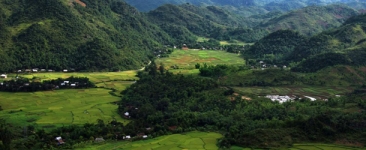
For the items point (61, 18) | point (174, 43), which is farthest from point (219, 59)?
point (61, 18)

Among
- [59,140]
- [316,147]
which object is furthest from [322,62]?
[59,140]

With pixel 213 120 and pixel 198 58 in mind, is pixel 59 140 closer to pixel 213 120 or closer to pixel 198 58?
pixel 213 120

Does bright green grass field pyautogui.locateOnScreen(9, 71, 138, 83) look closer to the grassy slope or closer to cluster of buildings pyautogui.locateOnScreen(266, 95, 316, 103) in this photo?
the grassy slope

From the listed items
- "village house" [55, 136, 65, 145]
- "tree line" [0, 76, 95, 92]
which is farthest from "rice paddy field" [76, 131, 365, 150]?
"tree line" [0, 76, 95, 92]

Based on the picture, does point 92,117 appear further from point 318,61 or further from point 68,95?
point 318,61

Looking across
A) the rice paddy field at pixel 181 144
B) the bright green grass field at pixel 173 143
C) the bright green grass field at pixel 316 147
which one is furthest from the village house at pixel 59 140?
the bright green grass field at pixel 316 147

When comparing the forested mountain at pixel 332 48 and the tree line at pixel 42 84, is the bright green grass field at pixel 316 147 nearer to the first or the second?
the tree line at pixel 42 84
